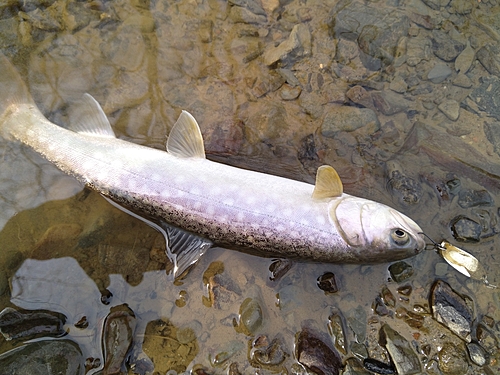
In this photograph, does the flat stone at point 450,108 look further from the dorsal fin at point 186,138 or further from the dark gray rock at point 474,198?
the dorsal fin at point 186,138

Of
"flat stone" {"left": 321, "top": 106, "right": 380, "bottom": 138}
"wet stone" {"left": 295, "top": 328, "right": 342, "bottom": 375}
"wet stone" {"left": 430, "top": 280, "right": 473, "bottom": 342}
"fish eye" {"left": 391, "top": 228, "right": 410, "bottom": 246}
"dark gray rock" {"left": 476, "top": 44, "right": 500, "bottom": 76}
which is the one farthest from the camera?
"dark gray rock" {"left": 476, "top": 44, "right": 500, "bottom": 76}

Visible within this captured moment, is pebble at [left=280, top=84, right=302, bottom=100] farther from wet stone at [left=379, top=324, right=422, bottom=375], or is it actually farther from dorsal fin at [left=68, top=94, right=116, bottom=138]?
wet stone at [left=379, top=324, right=422, bottom=375]

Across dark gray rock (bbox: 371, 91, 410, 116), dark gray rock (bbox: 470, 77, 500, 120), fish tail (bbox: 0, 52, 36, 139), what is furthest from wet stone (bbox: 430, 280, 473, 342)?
fish tail (bbox: 0, 52, 36, 139)

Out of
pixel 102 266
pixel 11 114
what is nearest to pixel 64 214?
pixel 102 266

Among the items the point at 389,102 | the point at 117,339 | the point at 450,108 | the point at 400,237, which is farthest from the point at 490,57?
the point at 117,339

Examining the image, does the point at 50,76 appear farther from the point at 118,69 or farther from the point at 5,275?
Answer: the point at 5,275

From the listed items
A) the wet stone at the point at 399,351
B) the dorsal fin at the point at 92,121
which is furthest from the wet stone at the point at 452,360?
the dorsal fin at the point at 92,121
